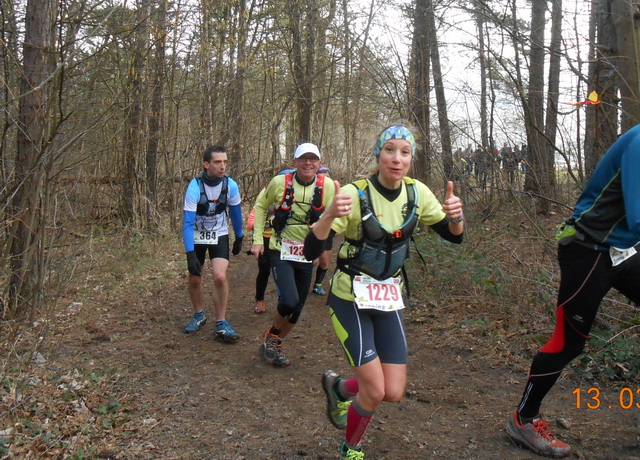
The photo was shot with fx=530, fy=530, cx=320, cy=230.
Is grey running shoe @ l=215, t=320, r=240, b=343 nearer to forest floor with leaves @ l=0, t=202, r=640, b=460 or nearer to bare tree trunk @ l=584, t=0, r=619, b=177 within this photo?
forest floor with leaves @ l=0, t=202, r=640, b=460

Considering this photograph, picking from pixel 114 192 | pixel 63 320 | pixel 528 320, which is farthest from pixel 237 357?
pixel 114 192

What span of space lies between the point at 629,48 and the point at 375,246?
3087 mm

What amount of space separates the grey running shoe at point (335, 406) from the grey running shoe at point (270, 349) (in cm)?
157

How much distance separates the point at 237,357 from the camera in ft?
18.2

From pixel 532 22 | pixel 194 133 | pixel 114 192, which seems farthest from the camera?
pixel 194 133

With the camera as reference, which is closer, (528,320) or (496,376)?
(496,376)

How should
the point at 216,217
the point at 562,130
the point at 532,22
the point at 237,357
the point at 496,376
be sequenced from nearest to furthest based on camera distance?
the point at 496,376
the point at 237,357
the point at 216,217
the point at 562,130
the point at 532,22

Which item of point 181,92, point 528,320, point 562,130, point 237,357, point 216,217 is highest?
point 181,92

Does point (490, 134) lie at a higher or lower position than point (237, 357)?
higher

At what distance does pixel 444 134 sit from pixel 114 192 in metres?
7.01

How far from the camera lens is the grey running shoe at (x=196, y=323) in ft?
20.7

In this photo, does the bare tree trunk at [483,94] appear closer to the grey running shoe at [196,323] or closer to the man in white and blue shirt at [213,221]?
the man in white and blue shirt at [213,221]

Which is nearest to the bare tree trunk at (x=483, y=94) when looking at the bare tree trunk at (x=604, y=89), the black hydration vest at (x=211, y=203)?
the bare tree trunk at (x=604, y=89)

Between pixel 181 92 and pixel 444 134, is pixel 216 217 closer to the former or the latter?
pixel 444 134
